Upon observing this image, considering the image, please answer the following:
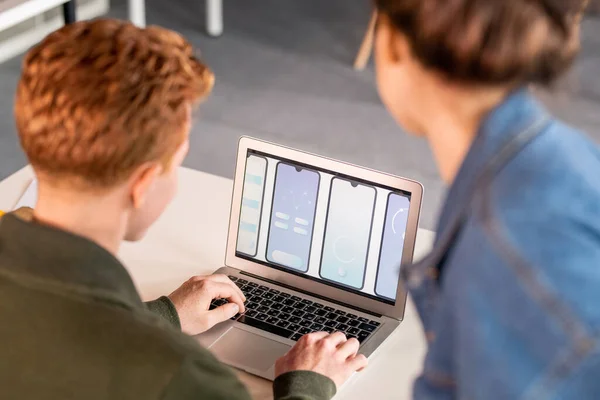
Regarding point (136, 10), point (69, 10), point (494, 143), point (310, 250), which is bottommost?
point (136, 10)

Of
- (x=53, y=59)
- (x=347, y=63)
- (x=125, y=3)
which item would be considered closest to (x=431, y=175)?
(x=347, y=63)

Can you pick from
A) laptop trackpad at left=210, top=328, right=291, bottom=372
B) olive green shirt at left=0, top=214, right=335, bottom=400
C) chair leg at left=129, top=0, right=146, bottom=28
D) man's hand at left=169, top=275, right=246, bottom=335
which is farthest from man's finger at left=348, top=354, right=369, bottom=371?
chair leg at left=129, top=0, right=146, bottom=28

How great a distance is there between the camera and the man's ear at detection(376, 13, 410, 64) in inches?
33.6

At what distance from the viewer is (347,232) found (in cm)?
143

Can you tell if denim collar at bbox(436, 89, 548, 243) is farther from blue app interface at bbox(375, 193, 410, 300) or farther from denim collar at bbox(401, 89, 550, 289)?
blue app interface at bbox(375, 193, 410, 300)

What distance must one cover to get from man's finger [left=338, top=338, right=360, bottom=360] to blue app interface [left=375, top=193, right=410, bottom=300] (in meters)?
0.14

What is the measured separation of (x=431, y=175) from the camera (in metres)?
3.19

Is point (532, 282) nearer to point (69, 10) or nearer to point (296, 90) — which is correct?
point (69, 10)

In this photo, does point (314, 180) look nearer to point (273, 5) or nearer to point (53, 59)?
point (53, 59)

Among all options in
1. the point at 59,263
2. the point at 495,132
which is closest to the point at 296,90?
the point at 59,263

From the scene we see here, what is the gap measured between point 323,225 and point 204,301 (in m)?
0.23

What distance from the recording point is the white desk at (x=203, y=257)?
4.26ft

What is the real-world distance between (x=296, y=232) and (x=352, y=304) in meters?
0.15

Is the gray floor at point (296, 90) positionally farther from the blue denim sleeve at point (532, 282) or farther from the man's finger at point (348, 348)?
the blue denim sleeve at point (532, 282)
